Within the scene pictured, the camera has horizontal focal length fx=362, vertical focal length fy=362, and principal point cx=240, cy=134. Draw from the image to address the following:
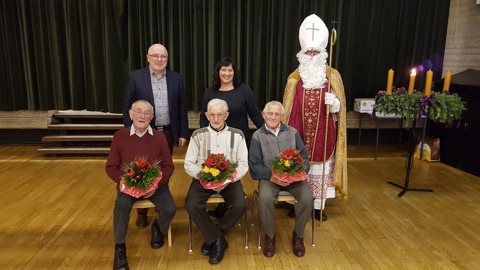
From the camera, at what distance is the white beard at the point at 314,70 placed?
9.66 ft

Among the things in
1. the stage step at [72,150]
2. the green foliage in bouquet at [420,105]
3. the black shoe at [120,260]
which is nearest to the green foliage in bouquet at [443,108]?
the green foliage in bouquet at [420,105]

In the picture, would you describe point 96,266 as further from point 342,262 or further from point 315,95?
point 315,95

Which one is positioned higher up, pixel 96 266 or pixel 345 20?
pixel 345 20

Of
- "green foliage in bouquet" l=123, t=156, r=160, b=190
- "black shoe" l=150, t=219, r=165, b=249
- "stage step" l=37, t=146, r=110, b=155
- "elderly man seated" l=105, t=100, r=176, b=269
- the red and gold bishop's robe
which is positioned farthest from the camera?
"stage step" l=37, t=146, r=110, b=155

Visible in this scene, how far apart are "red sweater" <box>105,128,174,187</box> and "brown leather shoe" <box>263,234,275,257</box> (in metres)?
0.88

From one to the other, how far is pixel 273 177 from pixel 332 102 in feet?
2.62

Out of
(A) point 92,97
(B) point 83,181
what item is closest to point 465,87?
(B) point 83,181

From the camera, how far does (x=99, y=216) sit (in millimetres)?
3297

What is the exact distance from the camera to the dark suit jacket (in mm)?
2926

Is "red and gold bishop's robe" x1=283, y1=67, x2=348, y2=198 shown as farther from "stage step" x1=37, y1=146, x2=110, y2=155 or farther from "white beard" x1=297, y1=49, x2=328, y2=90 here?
"stage step" x1=37, y1=146, x2=110, y2=155

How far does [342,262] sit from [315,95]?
1.32m

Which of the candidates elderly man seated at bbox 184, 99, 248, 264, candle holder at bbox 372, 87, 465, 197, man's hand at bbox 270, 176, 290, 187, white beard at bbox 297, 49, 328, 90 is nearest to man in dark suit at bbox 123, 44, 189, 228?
elderly man seated at bbox 184, 99, 248, 264

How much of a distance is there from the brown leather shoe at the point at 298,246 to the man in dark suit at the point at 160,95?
1.22m

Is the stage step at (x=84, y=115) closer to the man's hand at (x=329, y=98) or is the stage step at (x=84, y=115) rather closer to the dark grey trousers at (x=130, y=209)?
the dark grey trousers at (x=130, y=209)
